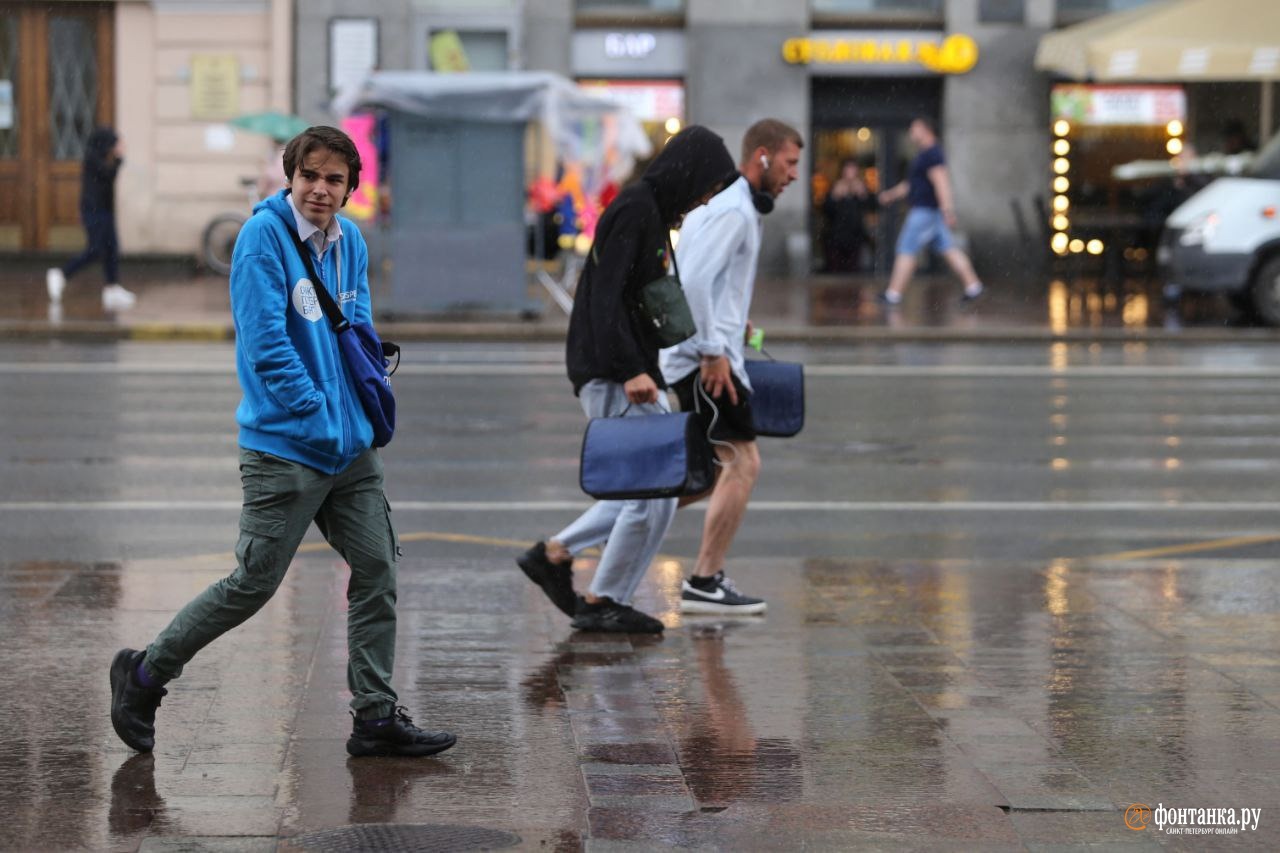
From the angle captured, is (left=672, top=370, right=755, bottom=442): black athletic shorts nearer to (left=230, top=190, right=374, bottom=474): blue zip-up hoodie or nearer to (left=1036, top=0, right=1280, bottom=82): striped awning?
(left=230, top=190, right=374, bottom=474): blue zip-up hoodie

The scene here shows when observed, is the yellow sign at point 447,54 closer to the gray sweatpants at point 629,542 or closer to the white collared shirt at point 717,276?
the white collared shirt at point 717,276

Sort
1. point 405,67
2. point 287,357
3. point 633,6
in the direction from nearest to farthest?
point 287,357
point 405,67
point 633,6

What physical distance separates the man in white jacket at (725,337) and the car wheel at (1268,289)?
1530 cm

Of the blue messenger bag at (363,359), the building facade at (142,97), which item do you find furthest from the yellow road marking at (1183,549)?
the building facade at (142,97)

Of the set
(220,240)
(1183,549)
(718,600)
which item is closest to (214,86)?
(220,240)

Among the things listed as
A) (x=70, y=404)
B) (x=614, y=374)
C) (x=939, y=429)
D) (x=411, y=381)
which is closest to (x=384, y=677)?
(x=614, y=374)

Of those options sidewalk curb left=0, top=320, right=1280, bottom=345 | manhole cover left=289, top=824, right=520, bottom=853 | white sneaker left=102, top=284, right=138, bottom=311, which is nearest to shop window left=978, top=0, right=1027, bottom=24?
sidewalk curb left=0, top=320, right=1280, bottom=345

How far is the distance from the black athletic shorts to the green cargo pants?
211 cm

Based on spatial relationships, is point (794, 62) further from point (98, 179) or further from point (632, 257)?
point (632, 257)

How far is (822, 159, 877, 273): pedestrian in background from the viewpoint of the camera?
2917cm

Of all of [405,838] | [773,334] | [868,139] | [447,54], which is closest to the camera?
[405,838]

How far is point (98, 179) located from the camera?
22719 mm

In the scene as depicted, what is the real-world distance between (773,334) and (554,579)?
13.7 metres

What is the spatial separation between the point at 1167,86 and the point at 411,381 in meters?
16.6
